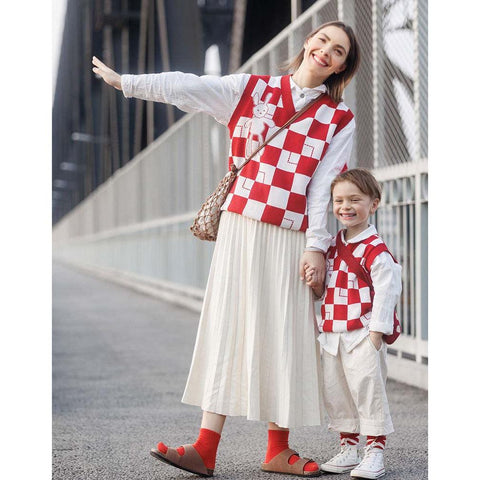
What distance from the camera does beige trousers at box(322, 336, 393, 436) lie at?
2926 mm

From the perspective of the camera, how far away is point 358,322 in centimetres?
292

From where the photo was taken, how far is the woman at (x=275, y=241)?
9.71 ft

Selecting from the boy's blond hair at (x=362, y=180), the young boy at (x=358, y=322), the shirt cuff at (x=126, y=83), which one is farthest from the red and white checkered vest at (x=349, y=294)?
the shirt cuff at (x=126, y=83)

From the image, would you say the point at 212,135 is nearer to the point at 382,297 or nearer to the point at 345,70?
the point at 345,70

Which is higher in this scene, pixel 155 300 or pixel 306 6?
pixel 306 6

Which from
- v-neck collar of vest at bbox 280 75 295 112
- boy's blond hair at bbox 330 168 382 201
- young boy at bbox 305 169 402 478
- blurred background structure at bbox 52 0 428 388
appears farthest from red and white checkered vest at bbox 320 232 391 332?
blurred background structure at bbox 52 0 428 388

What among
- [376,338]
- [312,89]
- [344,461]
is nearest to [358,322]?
[376,338]

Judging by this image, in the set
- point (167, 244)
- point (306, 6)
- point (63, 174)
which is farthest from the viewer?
→ point (63, 174)

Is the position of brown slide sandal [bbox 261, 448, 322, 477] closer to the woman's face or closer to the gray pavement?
the gray pavement

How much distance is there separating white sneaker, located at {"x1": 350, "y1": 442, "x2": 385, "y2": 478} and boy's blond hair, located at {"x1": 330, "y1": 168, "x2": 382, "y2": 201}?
2.53ft

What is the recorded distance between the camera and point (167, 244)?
48.4ft
